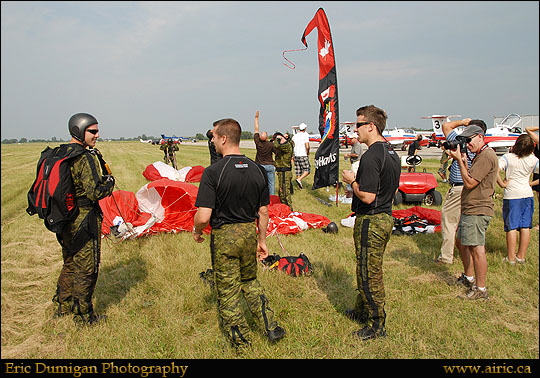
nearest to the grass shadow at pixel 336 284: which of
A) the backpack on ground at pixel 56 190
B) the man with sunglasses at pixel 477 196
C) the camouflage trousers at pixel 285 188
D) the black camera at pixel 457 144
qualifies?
the man with sunglasses at pixel 477 196

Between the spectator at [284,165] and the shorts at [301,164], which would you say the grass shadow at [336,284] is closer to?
the spectator at [284,165]

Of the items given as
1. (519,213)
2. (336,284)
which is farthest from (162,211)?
(519,213)

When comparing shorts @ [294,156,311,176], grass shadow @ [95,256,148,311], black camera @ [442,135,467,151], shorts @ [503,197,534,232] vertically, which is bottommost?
grass shadow @ [95,256,148,311]

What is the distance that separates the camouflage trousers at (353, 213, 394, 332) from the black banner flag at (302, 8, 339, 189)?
4156mm

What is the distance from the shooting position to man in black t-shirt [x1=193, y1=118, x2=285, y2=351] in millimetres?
3104

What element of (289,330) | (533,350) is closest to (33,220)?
(289,330)

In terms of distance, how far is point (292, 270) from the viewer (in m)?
5.29

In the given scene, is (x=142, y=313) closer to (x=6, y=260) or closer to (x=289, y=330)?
(x=289, y=330)

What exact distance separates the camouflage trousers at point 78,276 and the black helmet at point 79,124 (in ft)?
2.81

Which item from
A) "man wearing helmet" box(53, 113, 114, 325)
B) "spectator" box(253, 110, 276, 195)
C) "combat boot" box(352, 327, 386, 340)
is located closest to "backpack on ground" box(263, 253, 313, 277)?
"combat boot" box(352, 327, 386, 340)

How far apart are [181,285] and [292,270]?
1.75 m

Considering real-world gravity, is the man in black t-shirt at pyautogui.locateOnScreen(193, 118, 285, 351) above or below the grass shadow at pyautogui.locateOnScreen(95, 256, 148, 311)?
above

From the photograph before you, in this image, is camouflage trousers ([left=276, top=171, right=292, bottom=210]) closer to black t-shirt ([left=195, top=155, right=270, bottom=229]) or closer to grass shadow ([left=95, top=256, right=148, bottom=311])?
grass shadow ([left=95, top=256, right=148, bottom=311])

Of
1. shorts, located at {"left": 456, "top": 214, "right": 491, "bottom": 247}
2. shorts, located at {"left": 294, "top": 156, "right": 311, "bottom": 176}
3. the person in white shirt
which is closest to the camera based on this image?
shorts, located at {"left": 456, "top": 214, "right": 491, "bottom": 247}
